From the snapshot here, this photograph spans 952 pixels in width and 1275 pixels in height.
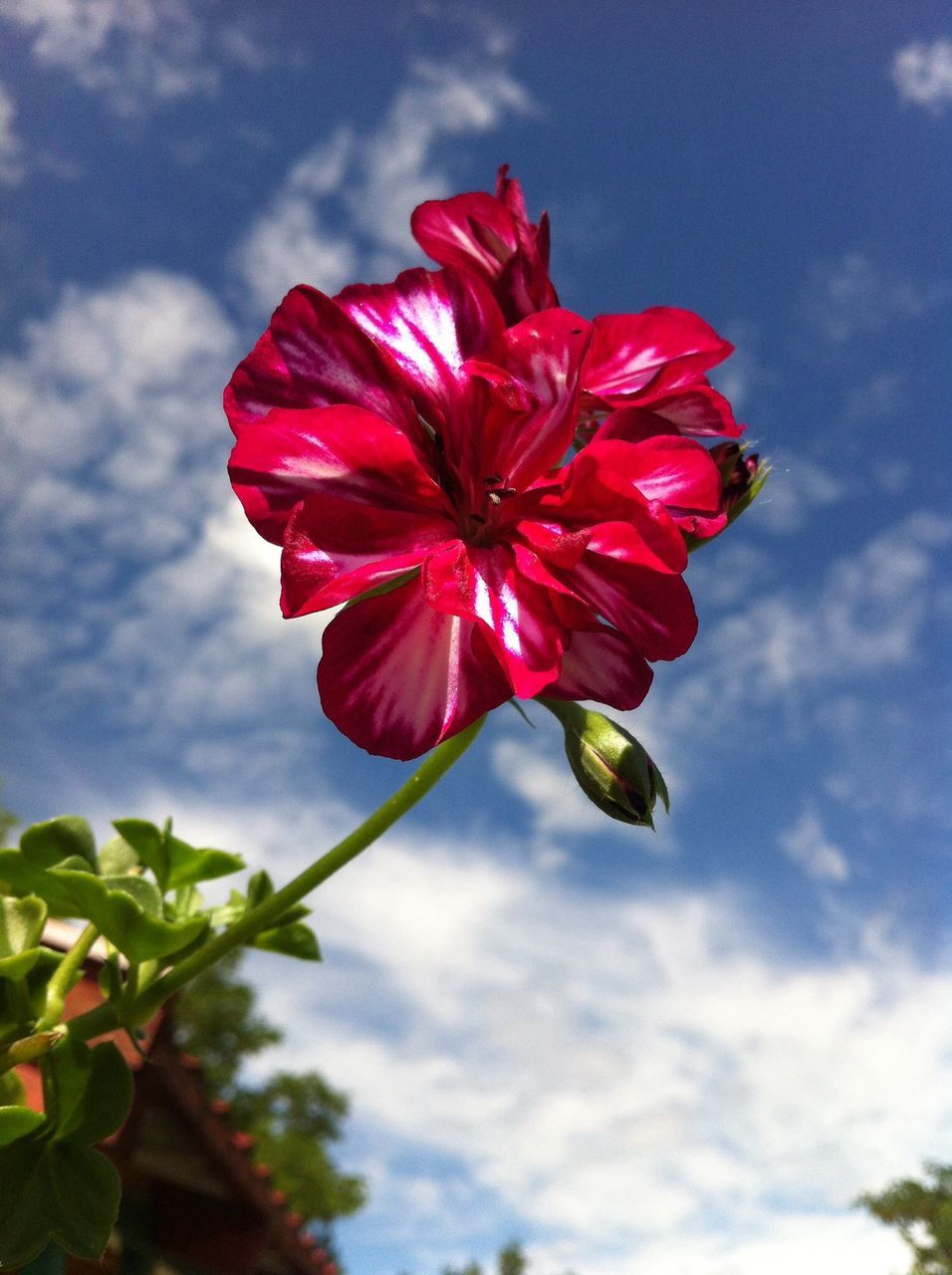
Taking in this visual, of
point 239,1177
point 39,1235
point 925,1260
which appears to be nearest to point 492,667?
point 39,1235

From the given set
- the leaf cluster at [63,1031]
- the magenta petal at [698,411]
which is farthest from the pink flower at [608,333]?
the leaf cluster at [63,1031]

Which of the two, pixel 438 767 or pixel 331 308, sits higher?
pixel 331 308

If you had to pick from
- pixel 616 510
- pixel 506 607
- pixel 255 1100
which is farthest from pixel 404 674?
pixel 255 1100

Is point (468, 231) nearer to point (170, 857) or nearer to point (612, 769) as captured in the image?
point (612, 769)

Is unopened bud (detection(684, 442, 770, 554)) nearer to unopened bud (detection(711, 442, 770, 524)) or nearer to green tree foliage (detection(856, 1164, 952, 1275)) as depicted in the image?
unopened bud (detection(711, 442, 770, 524))

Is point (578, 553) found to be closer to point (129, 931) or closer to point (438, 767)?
point (438, 767)

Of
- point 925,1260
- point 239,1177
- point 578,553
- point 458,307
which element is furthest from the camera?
point 925,1260

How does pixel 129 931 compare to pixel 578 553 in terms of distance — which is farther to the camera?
pixel 129 931
